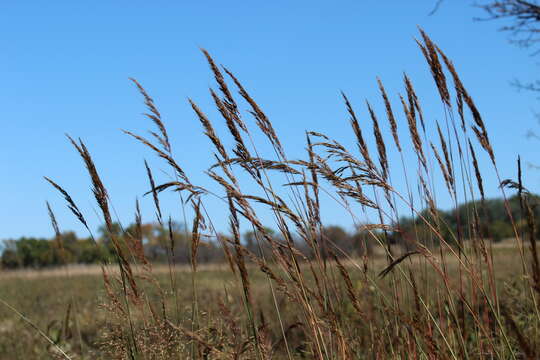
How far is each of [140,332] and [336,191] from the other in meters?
1.21

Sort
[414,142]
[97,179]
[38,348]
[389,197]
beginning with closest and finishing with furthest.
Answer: [97,179], [414,142], [389,197], [38,348]

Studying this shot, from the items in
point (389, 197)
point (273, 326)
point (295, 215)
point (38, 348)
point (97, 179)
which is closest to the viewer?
point (295, 215)

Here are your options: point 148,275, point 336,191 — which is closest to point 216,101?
point 336,191

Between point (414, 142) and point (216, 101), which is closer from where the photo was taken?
point (216, 101)

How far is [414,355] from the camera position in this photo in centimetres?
225

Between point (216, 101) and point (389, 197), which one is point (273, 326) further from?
point (216, 101)

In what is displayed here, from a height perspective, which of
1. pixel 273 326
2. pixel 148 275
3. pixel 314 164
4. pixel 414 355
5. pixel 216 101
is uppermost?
pixel 216 101

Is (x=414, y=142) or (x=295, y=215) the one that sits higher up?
(x=414, y=142)

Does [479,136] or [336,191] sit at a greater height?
[479,136]

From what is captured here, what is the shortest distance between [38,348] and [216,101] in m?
4.01

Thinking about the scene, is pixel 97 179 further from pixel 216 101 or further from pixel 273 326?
pixel 273 326

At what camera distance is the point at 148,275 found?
2482 millimetres

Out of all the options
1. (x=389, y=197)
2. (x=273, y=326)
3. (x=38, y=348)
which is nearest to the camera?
(x=389, y=197)

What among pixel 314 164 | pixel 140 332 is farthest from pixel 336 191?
pixel 140 332
